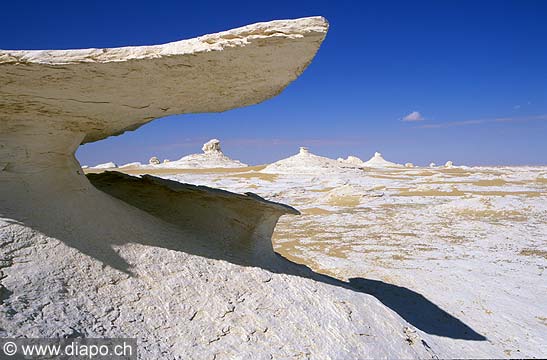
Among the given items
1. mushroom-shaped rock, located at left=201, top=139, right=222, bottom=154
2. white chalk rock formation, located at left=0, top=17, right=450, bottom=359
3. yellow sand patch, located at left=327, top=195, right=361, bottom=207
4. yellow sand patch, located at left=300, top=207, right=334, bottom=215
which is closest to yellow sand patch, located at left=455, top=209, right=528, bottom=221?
yellow sand patch, located at left=327, top=195, right=361, bottom=207

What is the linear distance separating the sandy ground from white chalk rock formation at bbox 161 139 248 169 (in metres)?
28.5

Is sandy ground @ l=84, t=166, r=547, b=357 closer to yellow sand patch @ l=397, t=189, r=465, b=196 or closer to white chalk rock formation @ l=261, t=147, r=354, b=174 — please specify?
yellow sand patch @ l=397, t=189, r=465, b=196

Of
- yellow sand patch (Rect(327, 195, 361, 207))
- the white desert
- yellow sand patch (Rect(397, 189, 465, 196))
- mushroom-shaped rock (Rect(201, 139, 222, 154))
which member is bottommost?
yellow sand patch (Rect(327, 195, 361, 207))

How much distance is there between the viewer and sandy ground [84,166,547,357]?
5988 millimetres

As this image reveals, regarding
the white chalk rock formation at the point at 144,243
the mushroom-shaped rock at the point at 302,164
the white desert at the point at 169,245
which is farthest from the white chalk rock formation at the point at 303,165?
the white chalk rock formation at the point at 144,243

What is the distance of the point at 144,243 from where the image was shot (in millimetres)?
3910

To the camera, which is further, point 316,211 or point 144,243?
point 316,211

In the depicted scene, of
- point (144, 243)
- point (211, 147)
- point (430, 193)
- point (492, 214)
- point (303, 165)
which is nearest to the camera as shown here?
point (144, 243)

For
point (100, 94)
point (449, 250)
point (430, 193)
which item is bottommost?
point (449, 250)

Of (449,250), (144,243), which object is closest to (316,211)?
(449,250)

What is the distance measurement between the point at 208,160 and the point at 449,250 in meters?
40.2

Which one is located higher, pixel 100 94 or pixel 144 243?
pixel 100 94

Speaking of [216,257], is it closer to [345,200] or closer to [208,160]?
[345,200]

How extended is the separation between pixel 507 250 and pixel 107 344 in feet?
34.1
